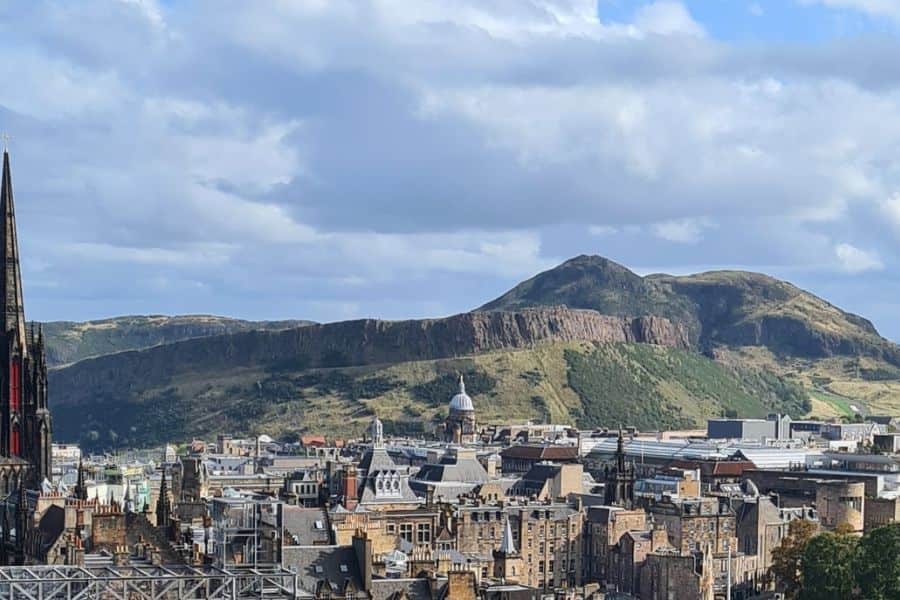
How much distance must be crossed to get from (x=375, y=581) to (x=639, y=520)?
50.2 metres

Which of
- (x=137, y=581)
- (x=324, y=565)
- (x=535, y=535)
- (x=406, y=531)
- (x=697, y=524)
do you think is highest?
(x=137, y=581)

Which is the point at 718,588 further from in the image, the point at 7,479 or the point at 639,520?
the point at 7,479

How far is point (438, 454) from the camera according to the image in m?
175

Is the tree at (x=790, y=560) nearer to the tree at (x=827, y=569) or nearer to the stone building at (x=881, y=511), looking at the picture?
the tree at (x=827, y=569)

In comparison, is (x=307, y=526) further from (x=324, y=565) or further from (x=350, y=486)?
(x=350, y=486)

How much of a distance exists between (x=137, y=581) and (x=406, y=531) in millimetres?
67843

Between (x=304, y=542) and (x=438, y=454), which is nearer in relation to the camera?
(x=304, y=542)

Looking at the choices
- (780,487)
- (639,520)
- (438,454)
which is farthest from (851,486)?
(438,454)

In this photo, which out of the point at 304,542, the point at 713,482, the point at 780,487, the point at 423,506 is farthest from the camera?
the point at 713,482

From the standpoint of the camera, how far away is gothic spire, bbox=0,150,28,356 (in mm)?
110562

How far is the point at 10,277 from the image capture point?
111375 mm

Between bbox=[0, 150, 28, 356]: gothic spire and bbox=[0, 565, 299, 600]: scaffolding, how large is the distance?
5128 centimetres

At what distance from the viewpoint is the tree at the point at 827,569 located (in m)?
103

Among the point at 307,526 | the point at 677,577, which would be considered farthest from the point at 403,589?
the point at 677,577
